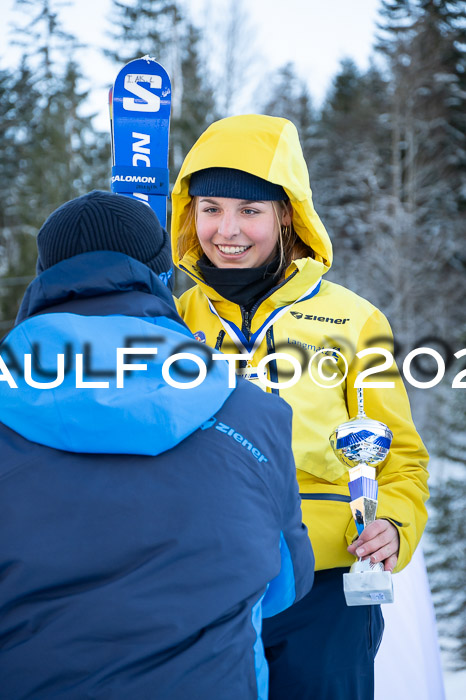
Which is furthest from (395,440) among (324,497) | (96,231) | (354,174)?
(354,174)

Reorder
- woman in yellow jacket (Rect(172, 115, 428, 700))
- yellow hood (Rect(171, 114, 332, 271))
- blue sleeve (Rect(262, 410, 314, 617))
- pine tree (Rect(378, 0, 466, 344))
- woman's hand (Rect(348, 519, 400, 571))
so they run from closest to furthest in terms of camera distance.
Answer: blue sleeve (Rect(262, 410, 314, 617)), woman's hand (Rect(348, 519, 400, 571)), woman in yellow jacket (Rect(172, 115, 428, 700)), yellow hood (Rect(171, 114, 332, 271)), pine tree (Rect(378, 0, 466, 344))

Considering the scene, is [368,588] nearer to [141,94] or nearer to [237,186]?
[237,186]

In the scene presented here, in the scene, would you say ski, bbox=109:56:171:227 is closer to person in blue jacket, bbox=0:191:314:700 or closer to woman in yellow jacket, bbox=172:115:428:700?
woman in yellow jacket, bbox=172:115:428:700

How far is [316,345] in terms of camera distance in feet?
6.93

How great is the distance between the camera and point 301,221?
234 cm

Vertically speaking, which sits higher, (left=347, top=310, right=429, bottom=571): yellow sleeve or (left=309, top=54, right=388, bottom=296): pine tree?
(left=309, top=54, right=388, bottom=296): pine tree

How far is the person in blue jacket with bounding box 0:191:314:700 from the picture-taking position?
106cm

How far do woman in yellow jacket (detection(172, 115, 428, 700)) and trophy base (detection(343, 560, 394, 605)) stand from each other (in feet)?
0.46

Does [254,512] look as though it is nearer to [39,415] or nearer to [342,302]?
[39,415]

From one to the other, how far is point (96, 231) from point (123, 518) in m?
0.53

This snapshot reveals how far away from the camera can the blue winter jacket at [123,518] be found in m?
Result: 1.06

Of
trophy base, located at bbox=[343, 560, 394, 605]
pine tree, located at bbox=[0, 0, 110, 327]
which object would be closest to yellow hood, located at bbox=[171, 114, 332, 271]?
trophy base, located at bbox=[343, 560, 394, 605]

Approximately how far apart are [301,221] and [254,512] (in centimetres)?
138

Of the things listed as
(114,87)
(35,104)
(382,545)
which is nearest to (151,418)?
(382,545)
